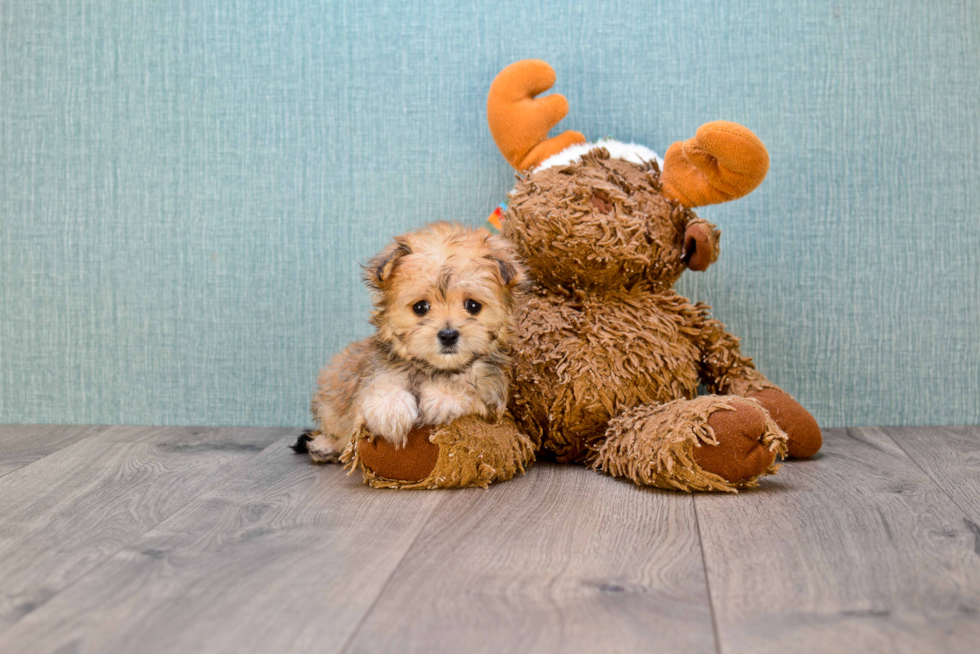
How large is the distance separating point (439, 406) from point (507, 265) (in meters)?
0.25

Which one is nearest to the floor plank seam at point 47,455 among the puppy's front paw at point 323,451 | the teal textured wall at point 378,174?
the teal textured wall at point 378,174

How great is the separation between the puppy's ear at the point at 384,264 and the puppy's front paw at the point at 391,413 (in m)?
0.18

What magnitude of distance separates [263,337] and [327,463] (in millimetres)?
449

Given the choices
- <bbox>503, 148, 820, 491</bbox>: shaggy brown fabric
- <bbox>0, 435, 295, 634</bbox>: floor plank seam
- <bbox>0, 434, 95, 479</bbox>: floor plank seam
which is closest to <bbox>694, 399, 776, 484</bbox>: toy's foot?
<bbox>503, 148, 820, 491</bbox>: shaggy brown fabric

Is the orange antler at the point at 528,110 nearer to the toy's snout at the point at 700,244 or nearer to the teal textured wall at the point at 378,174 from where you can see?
the teal textured wall at the point at 378,174

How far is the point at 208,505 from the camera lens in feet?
3.98

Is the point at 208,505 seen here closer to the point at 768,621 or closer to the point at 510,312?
the point at 510,312

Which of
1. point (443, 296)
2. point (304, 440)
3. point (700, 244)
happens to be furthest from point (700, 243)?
point (304, 440)

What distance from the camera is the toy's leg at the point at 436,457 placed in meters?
1.26

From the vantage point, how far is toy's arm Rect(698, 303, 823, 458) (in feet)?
4.92

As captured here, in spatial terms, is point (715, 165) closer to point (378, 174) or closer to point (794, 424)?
point (794, 424)

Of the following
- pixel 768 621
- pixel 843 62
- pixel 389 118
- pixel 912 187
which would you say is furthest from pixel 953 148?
pixel 768 621

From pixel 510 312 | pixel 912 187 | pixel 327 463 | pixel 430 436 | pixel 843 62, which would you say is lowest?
pixel 327 463

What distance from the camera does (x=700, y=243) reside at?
1417 mm
